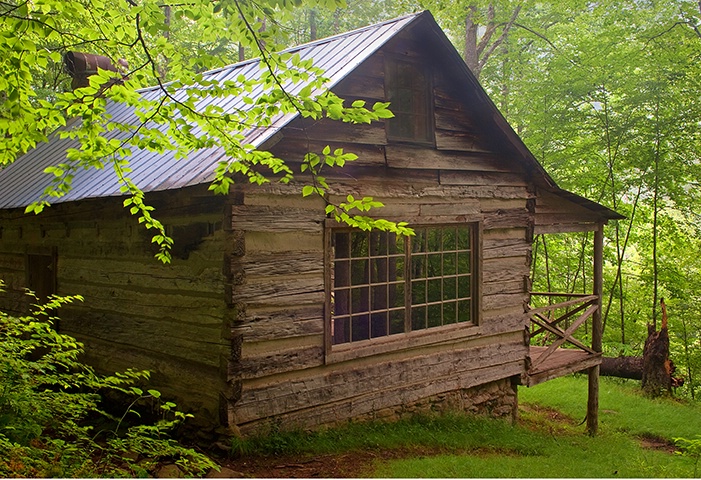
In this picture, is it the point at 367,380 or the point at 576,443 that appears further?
the point at 576,443

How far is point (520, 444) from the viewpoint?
8.90 m

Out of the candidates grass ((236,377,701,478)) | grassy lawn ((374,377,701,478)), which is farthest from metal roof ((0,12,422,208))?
grassy lawn ((374,377,701,478))

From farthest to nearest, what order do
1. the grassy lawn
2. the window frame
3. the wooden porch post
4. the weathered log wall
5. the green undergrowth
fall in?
the green undergrowth, the wooden porch post, the window frame, the grassy lawn, the weathered log wall

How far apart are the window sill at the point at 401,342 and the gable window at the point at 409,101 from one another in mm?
2707

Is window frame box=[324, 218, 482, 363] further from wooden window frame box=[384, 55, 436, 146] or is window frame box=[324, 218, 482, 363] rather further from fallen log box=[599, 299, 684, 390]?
fallen log box=[599, 299, 684, 390]

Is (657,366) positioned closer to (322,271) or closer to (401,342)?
(401,342)

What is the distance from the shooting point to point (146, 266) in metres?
8.02

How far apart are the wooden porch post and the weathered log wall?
83.5 inches

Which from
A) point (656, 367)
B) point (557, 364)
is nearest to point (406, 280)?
point (557, 364)

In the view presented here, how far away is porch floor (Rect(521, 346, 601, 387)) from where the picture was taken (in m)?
10.5

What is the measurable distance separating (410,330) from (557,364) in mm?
3757

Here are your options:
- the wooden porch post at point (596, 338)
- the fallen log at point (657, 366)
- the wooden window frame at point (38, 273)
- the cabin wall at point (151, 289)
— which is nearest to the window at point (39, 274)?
the wooden window frame at point (38, 273)

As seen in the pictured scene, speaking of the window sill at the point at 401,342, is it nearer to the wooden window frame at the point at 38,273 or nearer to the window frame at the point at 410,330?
the window frame at the point at 410,330

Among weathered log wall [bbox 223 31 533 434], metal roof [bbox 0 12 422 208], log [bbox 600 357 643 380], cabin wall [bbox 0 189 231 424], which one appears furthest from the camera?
log [bbox 600 357 643 380]
